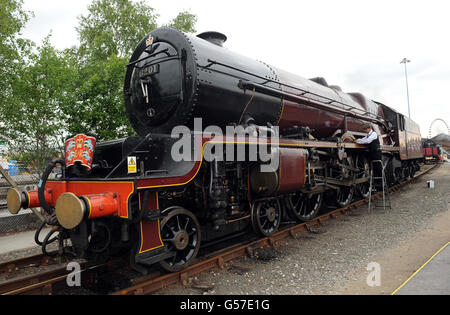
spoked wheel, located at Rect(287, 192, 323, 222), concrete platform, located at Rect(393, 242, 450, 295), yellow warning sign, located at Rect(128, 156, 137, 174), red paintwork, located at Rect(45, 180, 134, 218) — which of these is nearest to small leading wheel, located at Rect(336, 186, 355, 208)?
spoked wheel, located at Rect(287, 192, 323, 222)

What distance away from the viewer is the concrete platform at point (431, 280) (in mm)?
3390

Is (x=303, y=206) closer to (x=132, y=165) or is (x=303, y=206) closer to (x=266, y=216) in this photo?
(x=266, y=216)

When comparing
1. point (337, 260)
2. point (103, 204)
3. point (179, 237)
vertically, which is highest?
point (103, 204)

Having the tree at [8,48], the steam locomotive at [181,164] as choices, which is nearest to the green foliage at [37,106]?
the tree at [8,48]

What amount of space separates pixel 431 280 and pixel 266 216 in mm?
2598

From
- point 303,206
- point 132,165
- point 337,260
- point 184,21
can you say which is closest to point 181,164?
point 132,165

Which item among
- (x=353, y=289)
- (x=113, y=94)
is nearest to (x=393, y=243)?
(x=353, y=289)

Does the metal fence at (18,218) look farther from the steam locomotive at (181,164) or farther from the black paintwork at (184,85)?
the black paintwork at (184,85)

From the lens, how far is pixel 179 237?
3932 mm

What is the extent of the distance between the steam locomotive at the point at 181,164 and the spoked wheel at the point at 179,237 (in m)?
0.01

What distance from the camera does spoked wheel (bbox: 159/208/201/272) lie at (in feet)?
12.8

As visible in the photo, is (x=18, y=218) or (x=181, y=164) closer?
(x=181, y=164)

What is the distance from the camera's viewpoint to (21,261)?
4.86m
